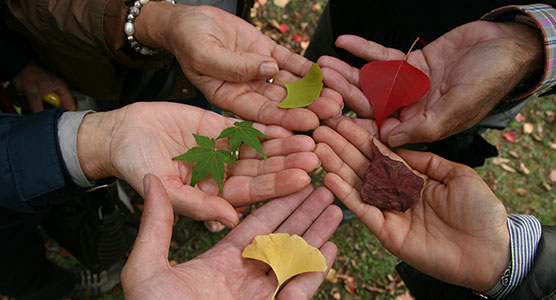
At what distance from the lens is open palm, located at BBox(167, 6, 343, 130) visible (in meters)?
1.97

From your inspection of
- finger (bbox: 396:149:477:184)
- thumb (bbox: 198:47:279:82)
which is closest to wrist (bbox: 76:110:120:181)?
thumb (bbox: 198:47:279:82)

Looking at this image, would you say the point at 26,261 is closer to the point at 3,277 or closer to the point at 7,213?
the point at 3,277

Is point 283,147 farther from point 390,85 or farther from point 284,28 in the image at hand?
point 284,28

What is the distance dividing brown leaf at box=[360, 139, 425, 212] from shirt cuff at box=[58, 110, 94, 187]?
55.6 inches

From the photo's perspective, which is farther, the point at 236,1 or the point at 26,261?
the point at 236,1

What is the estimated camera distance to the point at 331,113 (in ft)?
6.64

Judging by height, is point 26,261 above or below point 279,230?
below

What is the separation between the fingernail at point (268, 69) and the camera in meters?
2.06

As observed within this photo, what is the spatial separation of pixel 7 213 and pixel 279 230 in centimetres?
137

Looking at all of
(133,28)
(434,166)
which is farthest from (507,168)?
(133,28)

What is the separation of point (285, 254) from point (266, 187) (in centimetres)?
33

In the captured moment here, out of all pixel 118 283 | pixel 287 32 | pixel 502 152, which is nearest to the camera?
pixel 118 283

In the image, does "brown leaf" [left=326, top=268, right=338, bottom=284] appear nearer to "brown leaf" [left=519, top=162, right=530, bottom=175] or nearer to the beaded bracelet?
the beaded bracelet

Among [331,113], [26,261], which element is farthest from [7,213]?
[331,113]
